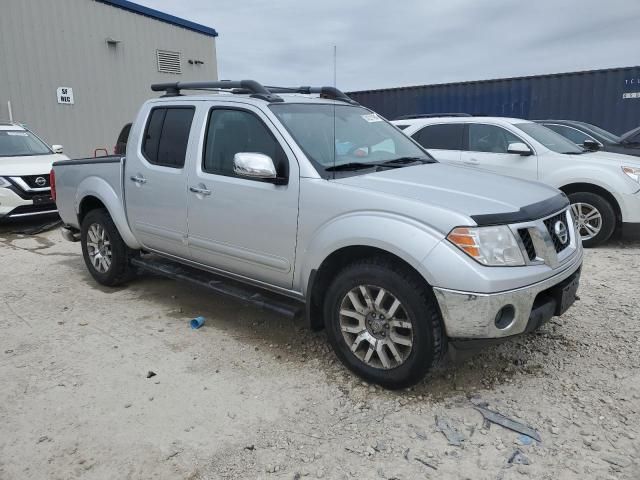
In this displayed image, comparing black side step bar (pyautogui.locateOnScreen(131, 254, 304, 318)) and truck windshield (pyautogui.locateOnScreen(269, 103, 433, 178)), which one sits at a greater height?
truck windshield (pyautogui.locateOnScreen(269, 103, 433, 178))

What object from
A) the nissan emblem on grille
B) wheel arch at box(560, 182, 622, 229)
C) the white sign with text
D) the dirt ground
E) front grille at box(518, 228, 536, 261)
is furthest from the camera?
the white sign with text

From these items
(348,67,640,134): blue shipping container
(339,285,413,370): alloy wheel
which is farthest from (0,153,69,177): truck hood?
(348,67,640,134): blue shipping container

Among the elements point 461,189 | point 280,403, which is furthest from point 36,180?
point 461,189

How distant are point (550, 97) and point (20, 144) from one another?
514 inches

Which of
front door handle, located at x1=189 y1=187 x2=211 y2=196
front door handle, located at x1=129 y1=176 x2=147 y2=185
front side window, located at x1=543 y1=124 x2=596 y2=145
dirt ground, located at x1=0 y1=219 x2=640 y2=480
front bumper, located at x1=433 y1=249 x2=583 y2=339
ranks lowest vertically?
dirt ground, located at x1=0 y1=219 x2=640 y2=480

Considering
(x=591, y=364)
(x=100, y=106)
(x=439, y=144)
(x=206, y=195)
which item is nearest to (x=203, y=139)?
(x=206, y=195)

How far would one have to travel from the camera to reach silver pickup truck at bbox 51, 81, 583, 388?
2.68 metres

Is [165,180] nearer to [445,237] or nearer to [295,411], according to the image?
[295,411]

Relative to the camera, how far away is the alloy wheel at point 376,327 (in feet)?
9.47

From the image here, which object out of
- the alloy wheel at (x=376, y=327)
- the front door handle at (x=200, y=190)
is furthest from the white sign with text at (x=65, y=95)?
the alloy wheel at (x=376, y=327)

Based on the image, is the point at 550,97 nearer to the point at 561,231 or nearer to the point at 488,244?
the point at 561,231

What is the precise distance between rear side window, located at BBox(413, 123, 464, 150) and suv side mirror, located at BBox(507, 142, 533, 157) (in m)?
0.79

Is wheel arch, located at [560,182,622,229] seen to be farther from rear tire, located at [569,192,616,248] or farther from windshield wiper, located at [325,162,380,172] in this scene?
windshield wiper, located at [325,162,380,172]

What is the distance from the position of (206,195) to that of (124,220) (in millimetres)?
1324
